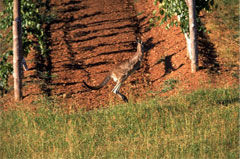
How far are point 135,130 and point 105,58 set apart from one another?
22.6 feet

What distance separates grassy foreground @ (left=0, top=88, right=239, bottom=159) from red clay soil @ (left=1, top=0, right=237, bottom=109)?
1045mm

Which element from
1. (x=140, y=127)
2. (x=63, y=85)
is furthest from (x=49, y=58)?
(x=140, y=127)

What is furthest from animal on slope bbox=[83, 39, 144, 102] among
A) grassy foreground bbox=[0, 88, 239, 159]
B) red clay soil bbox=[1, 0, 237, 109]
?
grassy foreground bbox=[0, 88, 239, 159]

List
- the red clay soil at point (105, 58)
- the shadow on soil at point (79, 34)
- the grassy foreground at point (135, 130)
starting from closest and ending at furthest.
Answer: the grassy foreground at point (135, 130) → the red clay soil at point (105, 58) → the shadow on soil at point (79, 34)

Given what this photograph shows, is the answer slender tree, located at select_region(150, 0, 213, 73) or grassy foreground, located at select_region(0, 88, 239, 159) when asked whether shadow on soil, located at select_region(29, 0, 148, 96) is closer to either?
grassy foreground, located at select_region(0, 88, 239, 159)

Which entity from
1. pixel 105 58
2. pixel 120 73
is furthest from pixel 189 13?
pixel 105 58

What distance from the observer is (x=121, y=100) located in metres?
11.6

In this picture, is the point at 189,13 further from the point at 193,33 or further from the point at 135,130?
the point at 135,130

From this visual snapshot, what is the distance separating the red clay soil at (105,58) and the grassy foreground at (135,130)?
3.43ft

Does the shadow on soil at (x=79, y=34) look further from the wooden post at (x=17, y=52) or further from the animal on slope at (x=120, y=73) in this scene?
the animal on slope at (x=120, y=73)

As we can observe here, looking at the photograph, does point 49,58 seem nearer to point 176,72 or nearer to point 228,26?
point 176,72

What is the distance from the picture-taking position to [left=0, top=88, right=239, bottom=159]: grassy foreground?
7.66m

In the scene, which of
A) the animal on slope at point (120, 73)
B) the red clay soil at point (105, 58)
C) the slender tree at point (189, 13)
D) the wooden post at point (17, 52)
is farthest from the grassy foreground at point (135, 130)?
the slender tree at point (189, 13)

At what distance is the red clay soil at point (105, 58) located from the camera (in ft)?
39.7
